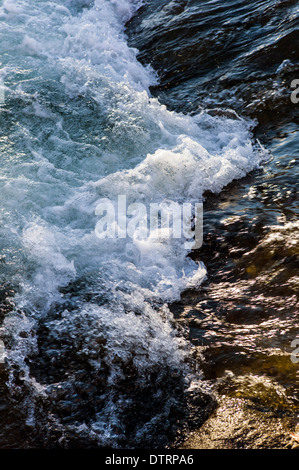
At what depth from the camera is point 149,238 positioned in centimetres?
338

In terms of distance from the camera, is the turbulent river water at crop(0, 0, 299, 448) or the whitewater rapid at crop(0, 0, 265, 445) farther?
the whitewater rapid at crop(0, 0, 265, 445)

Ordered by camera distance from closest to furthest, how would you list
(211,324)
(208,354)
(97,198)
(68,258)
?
(208,354)
(211,324)
(68,258)
(97,198)

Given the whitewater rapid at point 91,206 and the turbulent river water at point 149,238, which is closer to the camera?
the turbulent river water at point 149,238

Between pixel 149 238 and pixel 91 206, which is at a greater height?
pixel 91 206

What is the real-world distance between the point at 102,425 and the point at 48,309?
0.89m

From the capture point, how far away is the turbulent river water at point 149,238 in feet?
7.25

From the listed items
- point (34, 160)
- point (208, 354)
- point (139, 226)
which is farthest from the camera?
point (34, 160)

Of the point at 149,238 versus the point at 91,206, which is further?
the point at 91,206

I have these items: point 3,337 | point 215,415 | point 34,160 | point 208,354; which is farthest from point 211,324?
point 34,160

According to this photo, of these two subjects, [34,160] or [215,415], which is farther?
[34,160]

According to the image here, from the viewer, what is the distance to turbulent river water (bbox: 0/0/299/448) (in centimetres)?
221
